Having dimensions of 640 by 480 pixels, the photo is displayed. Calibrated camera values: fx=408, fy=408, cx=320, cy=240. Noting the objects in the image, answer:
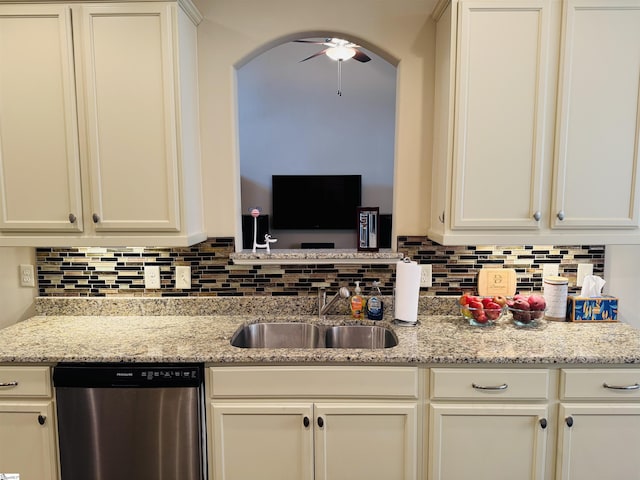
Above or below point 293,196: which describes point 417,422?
below

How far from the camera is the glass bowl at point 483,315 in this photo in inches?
76.5

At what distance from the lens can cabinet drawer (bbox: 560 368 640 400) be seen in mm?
1623

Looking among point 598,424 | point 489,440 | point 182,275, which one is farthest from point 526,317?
point 182,275

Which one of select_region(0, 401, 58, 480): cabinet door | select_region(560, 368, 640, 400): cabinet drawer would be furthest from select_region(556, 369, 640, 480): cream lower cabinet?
select_region(0, 401, 58, 480): cabinet door

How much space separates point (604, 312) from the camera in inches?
79.4

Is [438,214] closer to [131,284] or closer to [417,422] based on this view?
[417,422]

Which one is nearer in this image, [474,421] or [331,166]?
[474,421]

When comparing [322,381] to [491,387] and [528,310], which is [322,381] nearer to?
[491,387]

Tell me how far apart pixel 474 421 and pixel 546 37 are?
1633mm

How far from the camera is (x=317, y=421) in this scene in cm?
164

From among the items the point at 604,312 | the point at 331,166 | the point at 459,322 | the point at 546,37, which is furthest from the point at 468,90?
the point at 331,166

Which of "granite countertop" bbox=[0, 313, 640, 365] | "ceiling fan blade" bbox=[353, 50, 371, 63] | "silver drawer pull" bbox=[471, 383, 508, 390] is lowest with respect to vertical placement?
"silver drawer pull" bbox=[471, 383, 508, 390]

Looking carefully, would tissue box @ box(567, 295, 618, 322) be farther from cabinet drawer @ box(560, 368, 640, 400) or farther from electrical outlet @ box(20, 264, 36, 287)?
electrical outlet @ box(20, 264, 36, 287)

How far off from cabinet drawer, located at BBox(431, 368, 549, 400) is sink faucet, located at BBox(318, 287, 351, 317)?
602 millimetres
